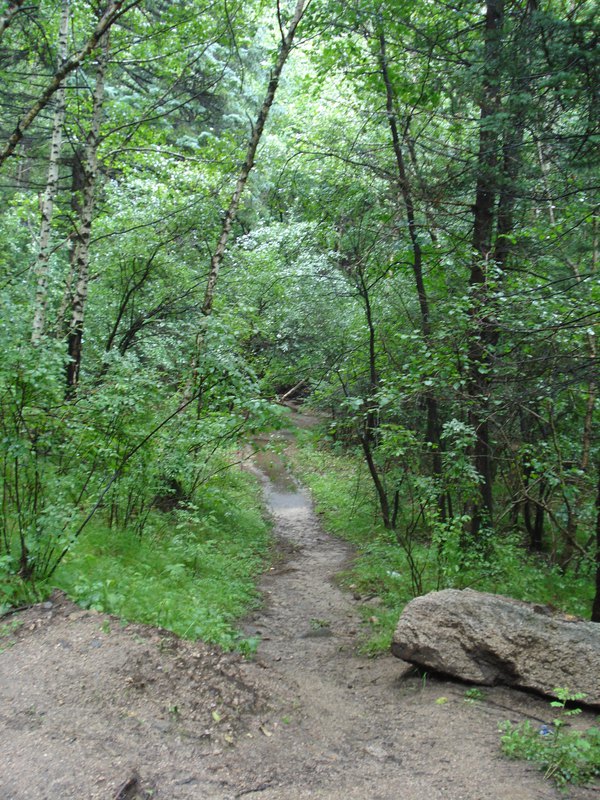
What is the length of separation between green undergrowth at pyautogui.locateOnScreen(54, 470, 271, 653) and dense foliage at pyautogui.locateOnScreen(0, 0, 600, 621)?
25 cm

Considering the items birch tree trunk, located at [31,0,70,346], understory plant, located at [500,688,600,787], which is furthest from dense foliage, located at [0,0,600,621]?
understory plant, located at [500,688,600,787]

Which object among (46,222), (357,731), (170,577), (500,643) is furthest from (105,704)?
(46,222)

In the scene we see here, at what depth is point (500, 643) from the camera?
208 inches

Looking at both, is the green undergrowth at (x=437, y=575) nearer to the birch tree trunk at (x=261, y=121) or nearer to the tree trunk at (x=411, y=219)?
the tree trunk at (x=411, y=219)

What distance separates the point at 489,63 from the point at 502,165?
49.0 inches

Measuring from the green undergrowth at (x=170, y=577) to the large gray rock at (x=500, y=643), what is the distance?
1.68m

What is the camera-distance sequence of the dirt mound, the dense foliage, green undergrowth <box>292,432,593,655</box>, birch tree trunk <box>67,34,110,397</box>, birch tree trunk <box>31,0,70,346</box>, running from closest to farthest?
the dirt mound < the dense foliage < green undergrowth <box>292,432,593,655</box> < birch tree trunk <box>31,0,70,346</box> < birch tree trunk <box>67,34,110,397</box>

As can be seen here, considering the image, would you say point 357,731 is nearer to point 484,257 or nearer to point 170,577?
point 170,577

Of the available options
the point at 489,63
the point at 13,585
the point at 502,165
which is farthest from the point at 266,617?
the point at 489,63

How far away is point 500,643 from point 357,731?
151 centimetres

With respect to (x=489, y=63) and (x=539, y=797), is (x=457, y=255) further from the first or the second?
(x=539, y=797)

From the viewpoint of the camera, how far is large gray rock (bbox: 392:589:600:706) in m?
5.00

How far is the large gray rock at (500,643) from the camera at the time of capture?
4996mm

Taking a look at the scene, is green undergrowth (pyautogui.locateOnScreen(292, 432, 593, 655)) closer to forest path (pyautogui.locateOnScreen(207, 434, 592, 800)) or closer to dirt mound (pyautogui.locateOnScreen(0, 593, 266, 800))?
forest path (pyautogui.locateOnScreen(207, 434, 592, 800))
